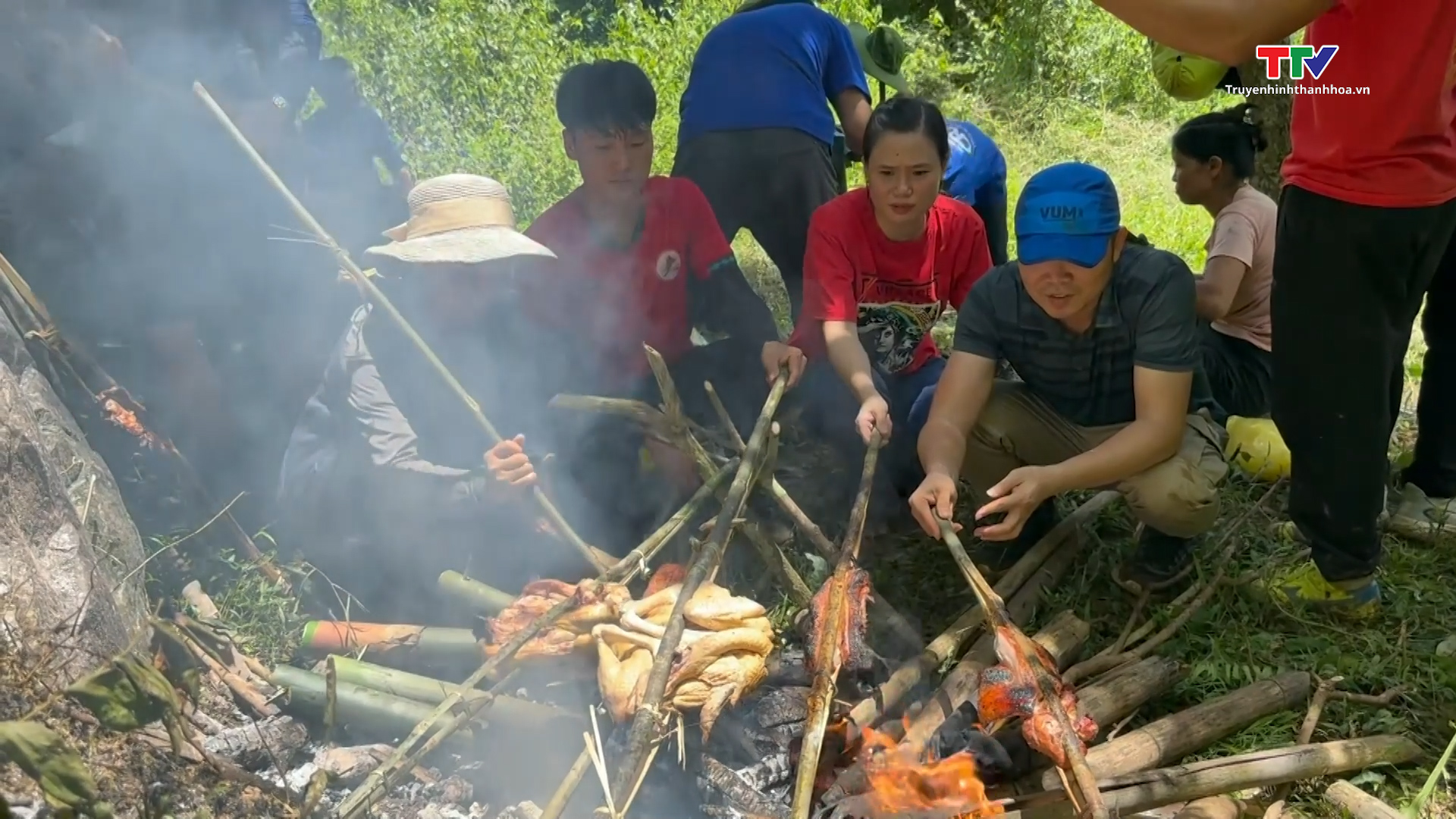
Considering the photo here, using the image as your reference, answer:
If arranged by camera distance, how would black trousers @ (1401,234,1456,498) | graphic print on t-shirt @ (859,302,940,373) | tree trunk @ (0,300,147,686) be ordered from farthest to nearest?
1. graphic print on t-shirt @ (859,302,940,373)
2. black trousers @ (1401,234,1456,498)
3. tree trunk @ (0,300,147,686)

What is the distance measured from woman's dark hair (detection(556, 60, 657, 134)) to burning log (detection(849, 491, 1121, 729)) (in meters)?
2.27

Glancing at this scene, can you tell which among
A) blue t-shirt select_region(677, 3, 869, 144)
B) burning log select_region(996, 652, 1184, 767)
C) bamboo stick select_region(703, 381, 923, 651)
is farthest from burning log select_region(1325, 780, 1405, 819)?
blue t-shirt select_region(677, 3, 869, 144)

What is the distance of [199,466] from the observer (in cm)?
401

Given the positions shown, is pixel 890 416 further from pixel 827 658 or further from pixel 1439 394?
pixel 1439 394

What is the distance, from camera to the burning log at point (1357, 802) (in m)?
2.31

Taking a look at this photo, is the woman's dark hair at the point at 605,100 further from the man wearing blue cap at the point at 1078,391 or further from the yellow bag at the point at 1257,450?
the yellow bag at the point at 1257,450

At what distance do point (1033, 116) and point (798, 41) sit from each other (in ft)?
21.3

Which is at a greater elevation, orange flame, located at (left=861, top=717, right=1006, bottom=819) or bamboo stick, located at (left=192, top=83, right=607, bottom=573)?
bamboo stick, located at (left=192, top=83, right=607, bottom=573)

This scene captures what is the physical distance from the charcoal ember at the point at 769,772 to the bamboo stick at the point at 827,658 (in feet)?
0.14

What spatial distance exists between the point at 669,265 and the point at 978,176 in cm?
204

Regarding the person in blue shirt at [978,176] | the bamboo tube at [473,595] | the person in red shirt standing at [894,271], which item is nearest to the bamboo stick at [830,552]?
the person in red shirt standing at [894,271]

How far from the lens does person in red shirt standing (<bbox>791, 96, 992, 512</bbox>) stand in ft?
12.3

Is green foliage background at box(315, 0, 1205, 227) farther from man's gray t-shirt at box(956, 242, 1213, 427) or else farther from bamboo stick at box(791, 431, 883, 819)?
bamboo stick at box(791, 431, 883, 819)

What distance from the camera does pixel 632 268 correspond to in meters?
4.15
